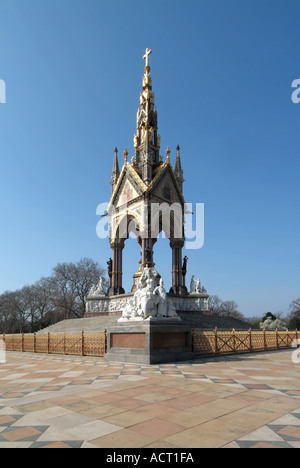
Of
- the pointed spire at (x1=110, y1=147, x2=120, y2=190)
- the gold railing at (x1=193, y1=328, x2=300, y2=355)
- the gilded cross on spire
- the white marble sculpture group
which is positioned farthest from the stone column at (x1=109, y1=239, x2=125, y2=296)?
the gilded cross on spire

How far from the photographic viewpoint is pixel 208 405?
593cm

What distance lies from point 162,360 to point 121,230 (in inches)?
935

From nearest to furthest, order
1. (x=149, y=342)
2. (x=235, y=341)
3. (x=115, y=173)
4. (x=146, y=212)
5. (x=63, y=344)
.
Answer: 1. (x=149, y=342)
2. (x=235, y=341)
3. (x=63, y=344)
4. (x=146, y=212)
5. (x=115, y=173)

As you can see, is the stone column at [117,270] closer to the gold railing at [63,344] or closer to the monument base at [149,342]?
the gold railing at [63,344]

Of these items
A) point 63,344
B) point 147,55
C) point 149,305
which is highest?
point 147,55

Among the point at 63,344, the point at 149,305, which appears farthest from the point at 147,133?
the point at 149,305

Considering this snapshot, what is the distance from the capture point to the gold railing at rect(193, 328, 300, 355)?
14.4m

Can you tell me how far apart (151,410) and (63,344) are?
1278cm

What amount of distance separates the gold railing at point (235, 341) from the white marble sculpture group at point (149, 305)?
6.17ft

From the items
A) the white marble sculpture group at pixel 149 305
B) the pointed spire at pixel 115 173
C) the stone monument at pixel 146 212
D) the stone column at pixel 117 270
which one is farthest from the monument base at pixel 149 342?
the pointed spire at pixel 115 173

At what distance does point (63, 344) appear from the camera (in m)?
17.3

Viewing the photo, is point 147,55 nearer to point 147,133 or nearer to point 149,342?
point 147,133

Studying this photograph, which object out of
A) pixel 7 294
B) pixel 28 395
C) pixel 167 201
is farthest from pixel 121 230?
pixel 7 294

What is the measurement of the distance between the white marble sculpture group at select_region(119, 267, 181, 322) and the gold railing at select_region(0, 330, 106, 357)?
7.36 ft
